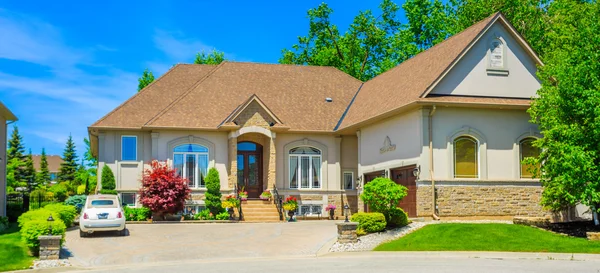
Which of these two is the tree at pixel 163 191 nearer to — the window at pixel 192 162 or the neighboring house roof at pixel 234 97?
the window at pixel 192 162

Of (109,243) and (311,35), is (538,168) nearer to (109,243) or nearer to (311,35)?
(109,243)

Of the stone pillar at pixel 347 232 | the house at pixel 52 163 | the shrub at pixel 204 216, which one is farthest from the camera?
the house at pixel 52 163

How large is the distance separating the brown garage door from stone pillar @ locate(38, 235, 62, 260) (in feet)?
46.4

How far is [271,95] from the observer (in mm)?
38531

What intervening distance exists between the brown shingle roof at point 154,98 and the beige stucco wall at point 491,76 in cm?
1538

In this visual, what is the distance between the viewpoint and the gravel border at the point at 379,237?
22375 millimetres

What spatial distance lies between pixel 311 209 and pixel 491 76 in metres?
12.6

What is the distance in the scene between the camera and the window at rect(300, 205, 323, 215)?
36.7 m

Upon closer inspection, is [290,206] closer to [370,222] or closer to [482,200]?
[482,200]

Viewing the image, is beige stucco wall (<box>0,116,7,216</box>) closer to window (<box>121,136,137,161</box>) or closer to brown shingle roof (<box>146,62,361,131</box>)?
window (<box>121,136,137,161</box>)

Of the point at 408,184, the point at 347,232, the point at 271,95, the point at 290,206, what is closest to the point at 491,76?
the point at 408,184

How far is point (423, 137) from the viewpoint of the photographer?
27.5 metres

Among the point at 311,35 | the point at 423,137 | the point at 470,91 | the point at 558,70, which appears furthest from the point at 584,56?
the point at 311,35

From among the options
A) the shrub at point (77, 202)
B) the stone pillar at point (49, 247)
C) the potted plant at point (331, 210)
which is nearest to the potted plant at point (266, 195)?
the potted plant at point (331, 210)
